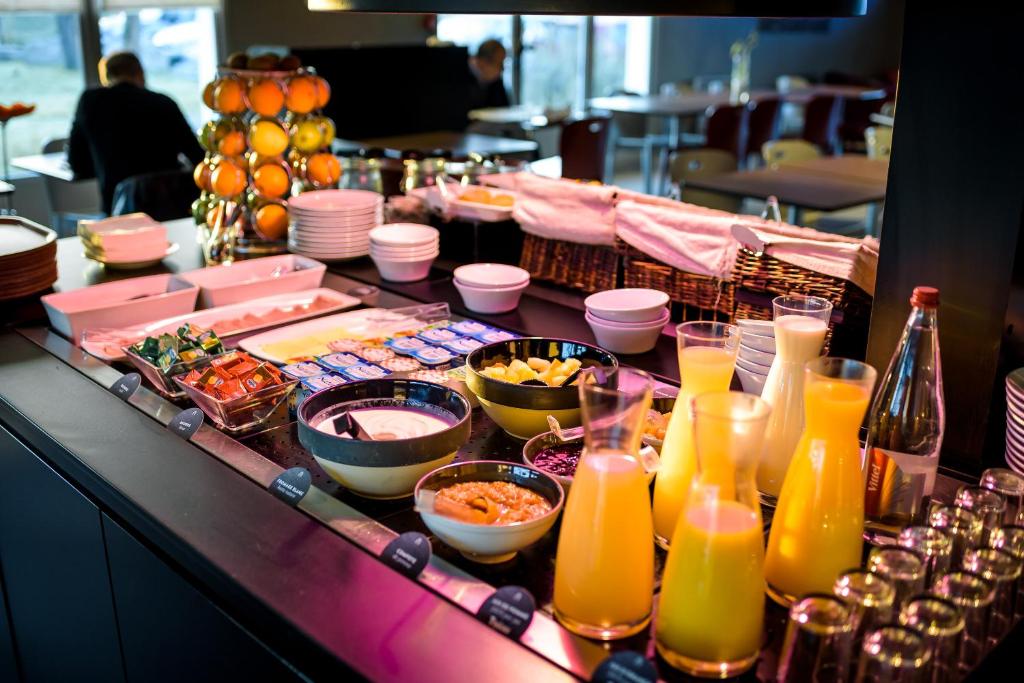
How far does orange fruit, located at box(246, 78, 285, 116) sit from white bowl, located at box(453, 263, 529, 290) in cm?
67

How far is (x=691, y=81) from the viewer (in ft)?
30.4

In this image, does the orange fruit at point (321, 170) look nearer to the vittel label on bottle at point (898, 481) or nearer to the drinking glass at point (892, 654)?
the vittel label on bottle at point (898, 481)

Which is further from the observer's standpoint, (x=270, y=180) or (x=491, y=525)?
(x=270, y=180)

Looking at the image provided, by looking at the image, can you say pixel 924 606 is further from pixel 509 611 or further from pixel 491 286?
pixel 491 286

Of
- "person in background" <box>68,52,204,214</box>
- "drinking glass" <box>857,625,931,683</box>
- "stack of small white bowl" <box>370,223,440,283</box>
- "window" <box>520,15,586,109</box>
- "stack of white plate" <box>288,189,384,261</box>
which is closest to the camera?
"drinking glass" <box>857,625,931,683</box>

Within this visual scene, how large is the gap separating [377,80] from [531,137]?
1576 millimetres

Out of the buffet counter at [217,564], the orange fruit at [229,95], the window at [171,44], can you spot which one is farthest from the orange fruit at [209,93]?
the window at [171,44]

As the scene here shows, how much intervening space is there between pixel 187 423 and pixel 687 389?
0.74 metres

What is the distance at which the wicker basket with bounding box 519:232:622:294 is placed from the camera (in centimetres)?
190

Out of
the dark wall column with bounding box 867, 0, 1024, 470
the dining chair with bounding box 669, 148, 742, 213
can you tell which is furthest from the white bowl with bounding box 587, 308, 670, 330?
the dining chair with bounding box 669, 148, 742, 213

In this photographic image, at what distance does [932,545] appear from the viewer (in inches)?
35.7

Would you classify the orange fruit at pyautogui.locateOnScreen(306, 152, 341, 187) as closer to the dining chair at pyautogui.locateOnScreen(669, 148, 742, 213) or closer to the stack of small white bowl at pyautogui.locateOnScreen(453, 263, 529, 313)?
the stack of small white bowl at pyautogui.locateOnScreen(453, 263, 529, 313)

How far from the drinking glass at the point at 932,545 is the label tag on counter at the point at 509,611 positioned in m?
0.35

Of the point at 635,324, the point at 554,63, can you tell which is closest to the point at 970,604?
the point at 635,324
